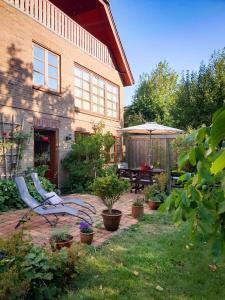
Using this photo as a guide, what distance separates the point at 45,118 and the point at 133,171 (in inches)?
152

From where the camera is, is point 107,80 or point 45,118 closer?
point 45,118

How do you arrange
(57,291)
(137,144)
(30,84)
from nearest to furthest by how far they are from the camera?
(57,291) < (30,84) < (137,144)

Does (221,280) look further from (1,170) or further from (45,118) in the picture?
(45,118)

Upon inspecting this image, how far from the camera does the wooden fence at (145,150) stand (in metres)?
14.4

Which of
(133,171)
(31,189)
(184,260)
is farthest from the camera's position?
(133,171)

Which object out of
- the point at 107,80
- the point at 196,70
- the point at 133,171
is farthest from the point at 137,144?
the point at 196,70

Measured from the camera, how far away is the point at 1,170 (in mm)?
8172

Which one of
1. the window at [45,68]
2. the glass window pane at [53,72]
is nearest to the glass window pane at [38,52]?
the window at [45,68]

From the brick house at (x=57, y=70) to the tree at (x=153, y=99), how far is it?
9.21 m

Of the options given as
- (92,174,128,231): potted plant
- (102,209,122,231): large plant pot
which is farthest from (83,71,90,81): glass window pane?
(102,209,122,231): large plant pot

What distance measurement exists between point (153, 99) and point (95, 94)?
42.3 feet

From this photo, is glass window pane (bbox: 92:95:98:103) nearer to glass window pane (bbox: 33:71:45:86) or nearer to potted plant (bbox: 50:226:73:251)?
glass window pane (bbox: 33:71:45:86)

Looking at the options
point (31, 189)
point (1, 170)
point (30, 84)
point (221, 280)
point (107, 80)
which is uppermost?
point (107, 80)

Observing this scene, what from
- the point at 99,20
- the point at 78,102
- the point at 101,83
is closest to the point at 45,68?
the point at 78,102
